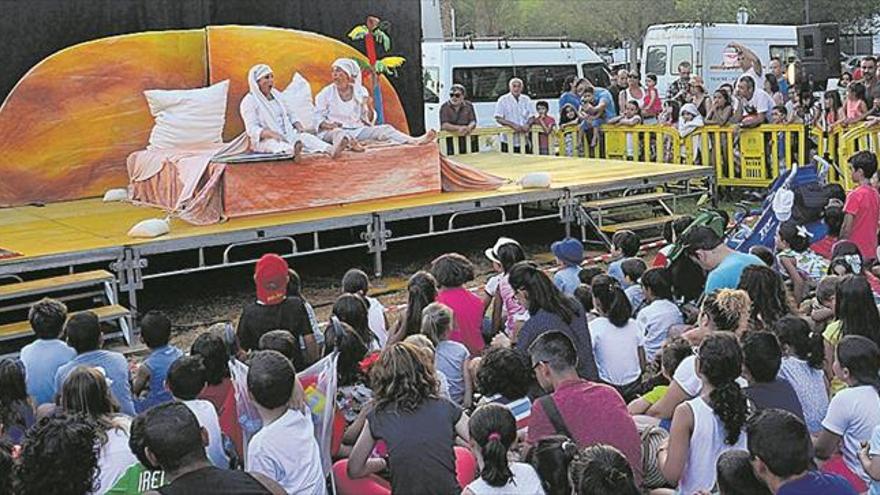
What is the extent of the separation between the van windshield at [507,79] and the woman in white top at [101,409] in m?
14.8

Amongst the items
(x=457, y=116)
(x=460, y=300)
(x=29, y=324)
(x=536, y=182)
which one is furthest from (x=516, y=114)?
(x=460, y=300)

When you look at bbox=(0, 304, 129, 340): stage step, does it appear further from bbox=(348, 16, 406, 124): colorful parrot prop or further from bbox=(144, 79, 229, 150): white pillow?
bbox=(348, 16, 406, 124): colorful parrot prop

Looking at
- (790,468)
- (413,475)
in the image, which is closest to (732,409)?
(790,468)

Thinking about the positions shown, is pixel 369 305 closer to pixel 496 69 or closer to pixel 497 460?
pixel 497 460

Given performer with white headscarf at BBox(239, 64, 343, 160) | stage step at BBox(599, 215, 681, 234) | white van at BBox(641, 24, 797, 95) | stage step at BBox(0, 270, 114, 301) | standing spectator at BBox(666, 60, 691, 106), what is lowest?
stage step at BBox(599, 215, 681, 234)

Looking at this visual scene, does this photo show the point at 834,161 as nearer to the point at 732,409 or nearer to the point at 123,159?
the point at 123,159

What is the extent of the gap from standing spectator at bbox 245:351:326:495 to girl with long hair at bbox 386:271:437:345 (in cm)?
190

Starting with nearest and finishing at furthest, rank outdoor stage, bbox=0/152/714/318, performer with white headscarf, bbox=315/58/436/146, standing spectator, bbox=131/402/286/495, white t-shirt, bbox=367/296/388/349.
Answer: standing spectator, bbox=131/402/286/495
white t-shirt, bbox=367/296/388/349
outdoor stage, bbox=0/152/714/318
performer with white headscarf, bbox=315/58/436/146

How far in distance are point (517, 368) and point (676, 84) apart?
1619 cm

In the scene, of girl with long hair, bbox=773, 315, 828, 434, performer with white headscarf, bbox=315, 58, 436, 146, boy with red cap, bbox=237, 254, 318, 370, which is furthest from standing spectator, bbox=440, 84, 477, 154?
girl with long hair, bbox=773, 315, 828, 434

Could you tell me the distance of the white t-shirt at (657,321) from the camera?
5.98 meters

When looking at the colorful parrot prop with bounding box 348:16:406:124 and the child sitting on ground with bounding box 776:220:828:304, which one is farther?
the colorful parrot prop with bounding box 348:16:406:124

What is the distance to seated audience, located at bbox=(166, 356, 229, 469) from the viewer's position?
4340 millimetres

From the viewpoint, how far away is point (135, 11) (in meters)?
11.9
